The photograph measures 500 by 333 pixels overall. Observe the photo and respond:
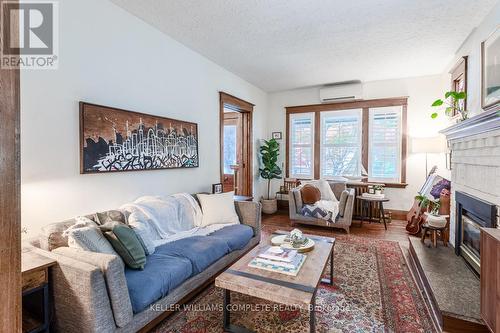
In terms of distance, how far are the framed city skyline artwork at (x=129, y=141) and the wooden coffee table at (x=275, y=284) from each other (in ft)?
4.93

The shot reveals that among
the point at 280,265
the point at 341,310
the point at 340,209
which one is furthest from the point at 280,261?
the point at 340,209

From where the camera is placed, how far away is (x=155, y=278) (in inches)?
67.6

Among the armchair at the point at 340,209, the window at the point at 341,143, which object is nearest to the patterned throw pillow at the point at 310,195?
the armchair at the point at 340,209

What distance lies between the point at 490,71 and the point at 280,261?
8.77 ft

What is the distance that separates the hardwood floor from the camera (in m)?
3.90

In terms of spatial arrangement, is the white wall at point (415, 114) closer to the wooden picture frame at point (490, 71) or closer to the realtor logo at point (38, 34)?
the wooden picture frame at point (490, 71)

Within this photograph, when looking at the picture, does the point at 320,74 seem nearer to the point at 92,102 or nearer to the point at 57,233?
the point at 92,102

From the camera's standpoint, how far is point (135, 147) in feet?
8.46

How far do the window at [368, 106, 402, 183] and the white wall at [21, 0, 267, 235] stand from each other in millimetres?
3504

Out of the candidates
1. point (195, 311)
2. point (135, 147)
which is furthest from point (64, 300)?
point (135, 147)

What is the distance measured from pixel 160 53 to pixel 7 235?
2753 millimetres

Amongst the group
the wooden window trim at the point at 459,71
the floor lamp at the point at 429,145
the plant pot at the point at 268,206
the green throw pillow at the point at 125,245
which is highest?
the wooden window trim at the point at 459,71

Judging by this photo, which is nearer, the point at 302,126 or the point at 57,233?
the point at 57,233

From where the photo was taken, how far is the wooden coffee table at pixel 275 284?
147 cm
